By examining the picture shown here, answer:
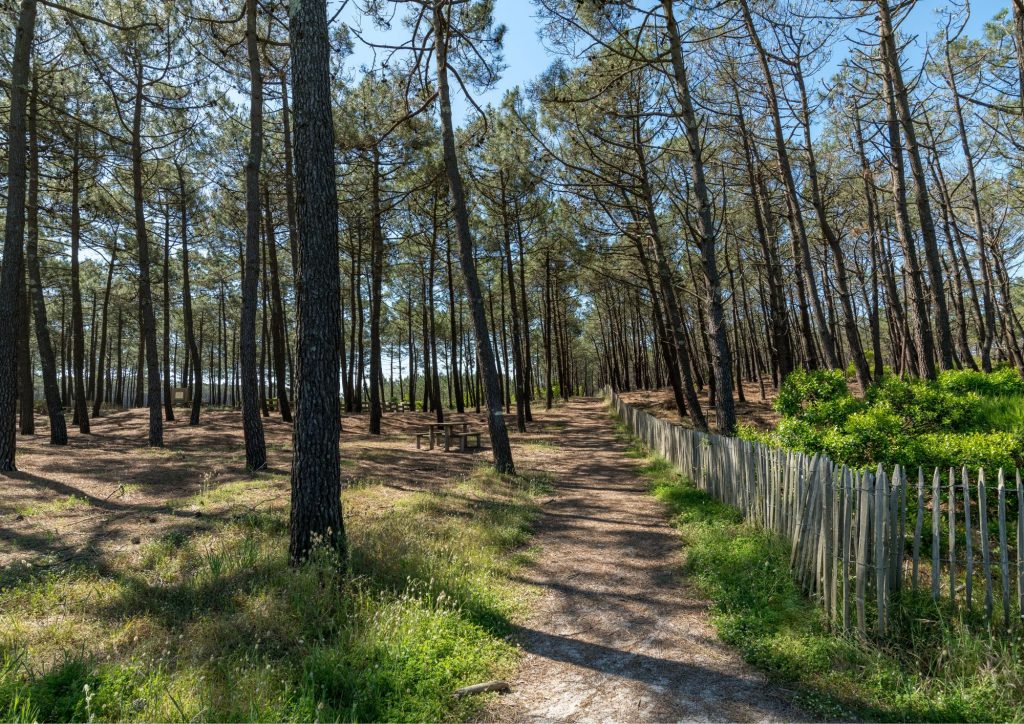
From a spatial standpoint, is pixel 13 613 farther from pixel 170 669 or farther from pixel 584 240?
pixel 584 240

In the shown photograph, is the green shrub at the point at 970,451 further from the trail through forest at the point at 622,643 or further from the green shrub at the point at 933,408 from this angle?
the trail through forest at the point at 622,643

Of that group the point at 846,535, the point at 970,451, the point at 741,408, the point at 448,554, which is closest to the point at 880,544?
the point at 846,535

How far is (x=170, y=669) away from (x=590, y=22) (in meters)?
12.8

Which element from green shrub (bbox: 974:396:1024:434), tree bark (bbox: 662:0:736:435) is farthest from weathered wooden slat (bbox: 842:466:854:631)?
tree bark (bbox: 662:0:736:435)

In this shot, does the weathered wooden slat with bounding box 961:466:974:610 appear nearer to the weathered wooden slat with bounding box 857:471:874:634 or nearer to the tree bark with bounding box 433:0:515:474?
the weathered wooden slat with bounding box 857:471:874:634

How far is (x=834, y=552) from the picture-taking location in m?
4.03

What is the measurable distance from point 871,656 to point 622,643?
1694mm

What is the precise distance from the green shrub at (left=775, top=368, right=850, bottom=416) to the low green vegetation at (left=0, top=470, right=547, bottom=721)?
7.23m

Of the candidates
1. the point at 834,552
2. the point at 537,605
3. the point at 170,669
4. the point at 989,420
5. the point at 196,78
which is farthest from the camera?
the point at 196,78

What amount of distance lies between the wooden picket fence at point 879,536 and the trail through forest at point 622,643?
106 cm

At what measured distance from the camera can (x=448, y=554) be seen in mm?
5438

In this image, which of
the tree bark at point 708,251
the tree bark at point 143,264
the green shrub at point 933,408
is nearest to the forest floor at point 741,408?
the tree bark at point 708,251

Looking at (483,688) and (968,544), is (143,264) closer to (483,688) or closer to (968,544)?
(483,688)

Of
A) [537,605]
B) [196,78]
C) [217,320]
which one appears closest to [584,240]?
[196,78]
